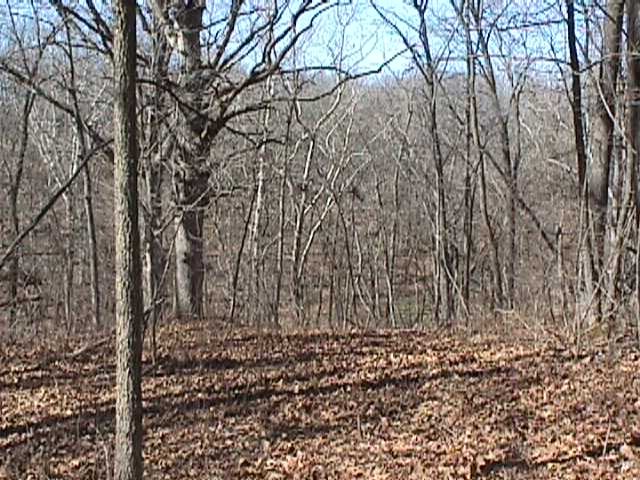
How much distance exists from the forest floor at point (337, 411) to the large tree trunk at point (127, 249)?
2.59 feet

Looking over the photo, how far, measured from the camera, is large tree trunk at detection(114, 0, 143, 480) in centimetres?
466

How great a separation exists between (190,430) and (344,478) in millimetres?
1658

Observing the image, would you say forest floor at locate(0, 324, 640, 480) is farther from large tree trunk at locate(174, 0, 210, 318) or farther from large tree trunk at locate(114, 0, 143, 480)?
large tree trunk at locate(174, 0, 210, 318)

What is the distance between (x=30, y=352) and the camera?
9430 millimetres

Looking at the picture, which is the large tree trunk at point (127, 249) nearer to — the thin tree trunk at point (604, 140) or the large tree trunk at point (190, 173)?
the large tree trunk at point (190, 173)

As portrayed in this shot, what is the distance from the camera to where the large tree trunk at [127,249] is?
15.3 feet

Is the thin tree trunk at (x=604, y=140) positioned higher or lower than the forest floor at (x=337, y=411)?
higher

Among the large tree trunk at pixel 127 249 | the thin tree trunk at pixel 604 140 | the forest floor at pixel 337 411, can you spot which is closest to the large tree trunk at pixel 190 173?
the forest floor at pixel 337 411

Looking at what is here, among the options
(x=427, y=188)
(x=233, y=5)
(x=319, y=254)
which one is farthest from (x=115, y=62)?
(x=319, y=254)

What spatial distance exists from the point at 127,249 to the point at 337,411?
2.84 m

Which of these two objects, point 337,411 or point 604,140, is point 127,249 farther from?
point 604,140

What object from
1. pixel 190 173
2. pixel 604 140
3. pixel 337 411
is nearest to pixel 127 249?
pixel 337 411

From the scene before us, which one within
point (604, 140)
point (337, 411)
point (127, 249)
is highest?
point (604, 140)

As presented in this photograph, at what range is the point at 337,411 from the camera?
6.88m
